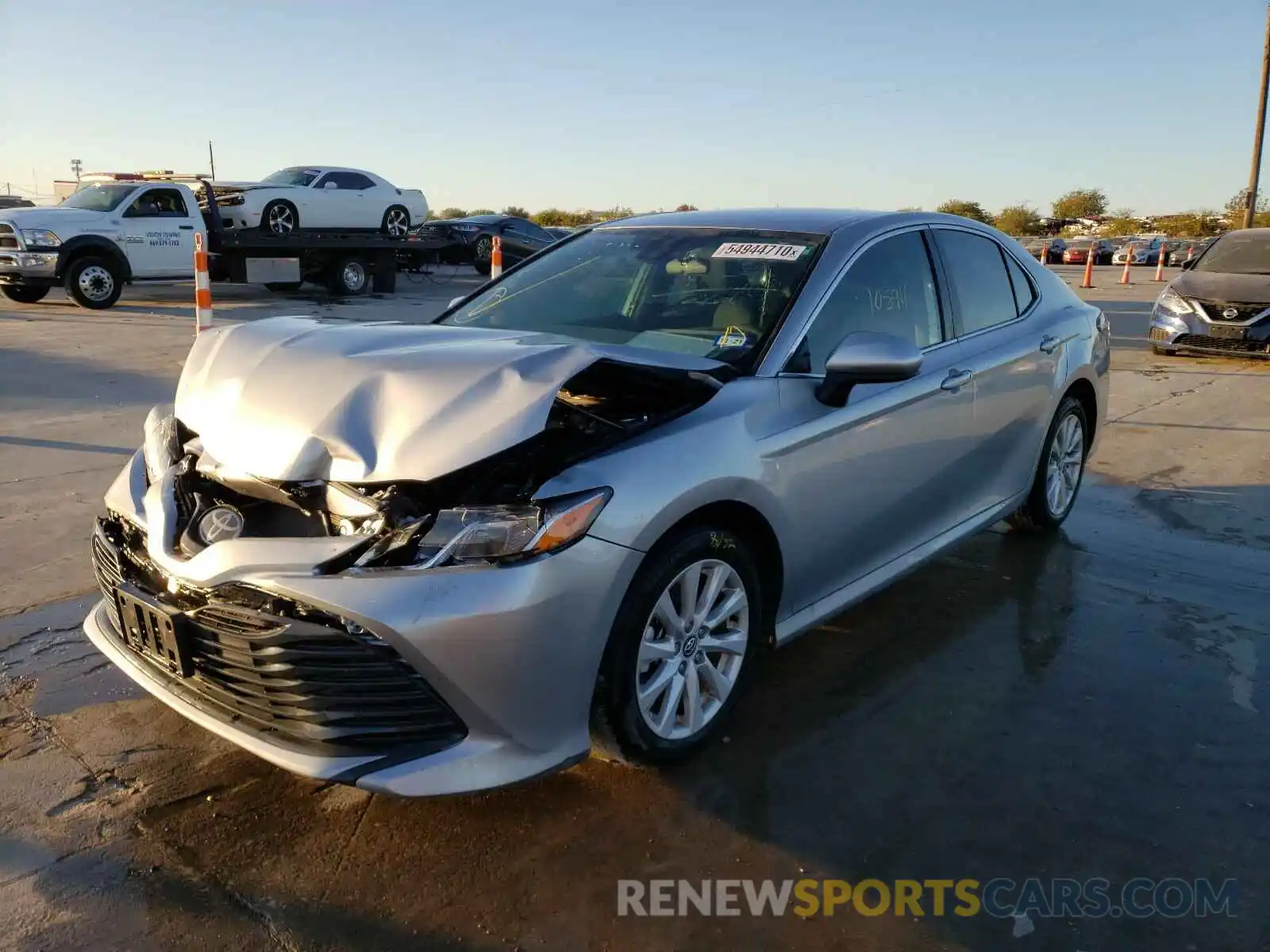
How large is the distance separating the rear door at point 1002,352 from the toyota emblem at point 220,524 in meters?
2.82

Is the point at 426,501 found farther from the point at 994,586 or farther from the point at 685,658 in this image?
the point at 994,586

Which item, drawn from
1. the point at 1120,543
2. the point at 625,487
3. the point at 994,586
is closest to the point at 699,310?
the point at 625,487

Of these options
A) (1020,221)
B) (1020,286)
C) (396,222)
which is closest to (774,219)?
(1020,286)

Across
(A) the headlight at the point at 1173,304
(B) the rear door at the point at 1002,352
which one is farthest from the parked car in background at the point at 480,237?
(B) the rear door at the point at 1002,352

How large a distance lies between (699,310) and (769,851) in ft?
6.04

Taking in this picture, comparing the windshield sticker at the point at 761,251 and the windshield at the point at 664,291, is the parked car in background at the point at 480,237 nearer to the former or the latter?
the windshield at the point at 664,291

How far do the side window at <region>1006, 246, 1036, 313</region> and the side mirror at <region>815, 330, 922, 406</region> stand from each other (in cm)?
173

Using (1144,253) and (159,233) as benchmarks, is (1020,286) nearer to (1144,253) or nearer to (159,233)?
(159,233)

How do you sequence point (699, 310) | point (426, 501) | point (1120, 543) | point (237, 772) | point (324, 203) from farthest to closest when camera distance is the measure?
point (324, 203) → point (1120, 543) → point (699, 310) → point (237, 772) → point (426, 501)

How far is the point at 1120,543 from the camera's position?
5.21 metres

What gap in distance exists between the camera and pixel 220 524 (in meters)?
Answer: 2.71

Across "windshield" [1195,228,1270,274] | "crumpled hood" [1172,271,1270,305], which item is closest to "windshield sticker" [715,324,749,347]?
"crumpled hood" [1172,271,1270,305]

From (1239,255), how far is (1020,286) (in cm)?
913

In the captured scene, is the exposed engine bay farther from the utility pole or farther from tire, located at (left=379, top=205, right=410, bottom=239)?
the utility pole
